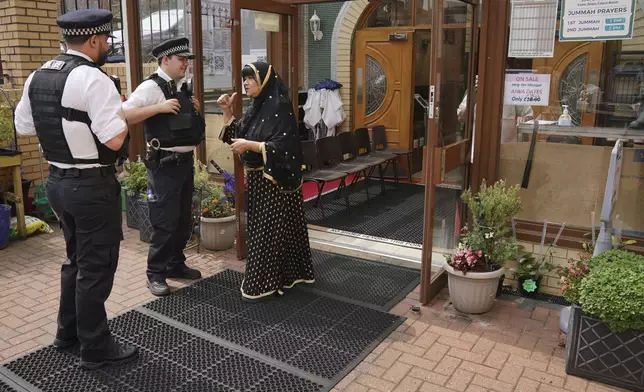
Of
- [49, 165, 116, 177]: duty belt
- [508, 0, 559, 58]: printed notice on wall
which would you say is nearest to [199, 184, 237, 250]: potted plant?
[49, 165, 116, 177]: duty belt

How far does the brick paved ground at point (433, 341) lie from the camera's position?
128 inches

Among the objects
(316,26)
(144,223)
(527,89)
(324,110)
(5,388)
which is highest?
(316,26)

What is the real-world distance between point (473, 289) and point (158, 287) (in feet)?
7.96

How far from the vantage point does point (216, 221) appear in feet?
17.6

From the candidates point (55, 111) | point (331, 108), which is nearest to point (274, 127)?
point (55, 111)

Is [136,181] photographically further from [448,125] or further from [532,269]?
[532,269]

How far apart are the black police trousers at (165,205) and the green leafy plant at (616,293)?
116 inches

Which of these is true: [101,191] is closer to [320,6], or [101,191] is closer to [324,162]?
[324,162]

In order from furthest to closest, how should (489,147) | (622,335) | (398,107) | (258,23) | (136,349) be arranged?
1. (398,107)
2. (258,23)
3. (489,147)
4. (136,349)
5. (622,335)

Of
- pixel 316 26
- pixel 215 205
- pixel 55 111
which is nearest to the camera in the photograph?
pixel 55 111

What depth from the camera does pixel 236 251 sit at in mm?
5336

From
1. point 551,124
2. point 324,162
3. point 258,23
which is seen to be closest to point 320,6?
point 324,162

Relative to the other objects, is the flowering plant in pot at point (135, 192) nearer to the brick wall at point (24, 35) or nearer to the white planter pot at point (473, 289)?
the brick wall at point (24, 35)

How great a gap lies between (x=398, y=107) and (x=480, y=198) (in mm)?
4560
